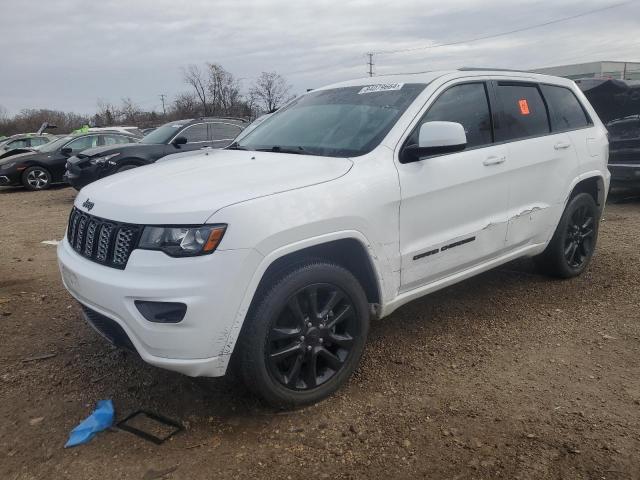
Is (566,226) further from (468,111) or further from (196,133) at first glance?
(196,133)

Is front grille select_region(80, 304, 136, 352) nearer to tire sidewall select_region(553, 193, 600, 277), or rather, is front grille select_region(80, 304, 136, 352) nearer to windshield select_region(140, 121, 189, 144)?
tire sidewall select_region(553, 193, 600, 277)

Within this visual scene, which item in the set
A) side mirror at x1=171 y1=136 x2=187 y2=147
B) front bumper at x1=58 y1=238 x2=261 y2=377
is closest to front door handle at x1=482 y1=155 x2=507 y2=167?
front bumper at x1=58 y1=238 x2=261 y2=377

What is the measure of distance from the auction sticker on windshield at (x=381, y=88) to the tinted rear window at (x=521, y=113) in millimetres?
846

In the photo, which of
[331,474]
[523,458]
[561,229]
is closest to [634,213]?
[561,229]

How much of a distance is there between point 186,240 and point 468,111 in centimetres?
231

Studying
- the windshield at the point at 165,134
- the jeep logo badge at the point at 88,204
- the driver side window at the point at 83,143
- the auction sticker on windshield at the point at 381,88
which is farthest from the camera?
the driver side window at the point at 83,143

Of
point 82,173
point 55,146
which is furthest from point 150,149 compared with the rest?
point 55,146

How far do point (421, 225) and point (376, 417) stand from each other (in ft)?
3.83

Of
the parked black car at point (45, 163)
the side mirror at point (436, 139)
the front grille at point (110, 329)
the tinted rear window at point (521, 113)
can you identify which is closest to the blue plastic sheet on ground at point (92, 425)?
the front grille at point (110, 329)

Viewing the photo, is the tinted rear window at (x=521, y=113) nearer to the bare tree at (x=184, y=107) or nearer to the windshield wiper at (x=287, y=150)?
the windshield wiper at (x=287, y=150)

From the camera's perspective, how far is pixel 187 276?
253cm

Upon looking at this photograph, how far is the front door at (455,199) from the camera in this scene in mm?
3352

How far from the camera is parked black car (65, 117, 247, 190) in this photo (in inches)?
392

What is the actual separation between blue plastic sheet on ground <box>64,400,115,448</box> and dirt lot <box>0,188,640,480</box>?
0.05m
